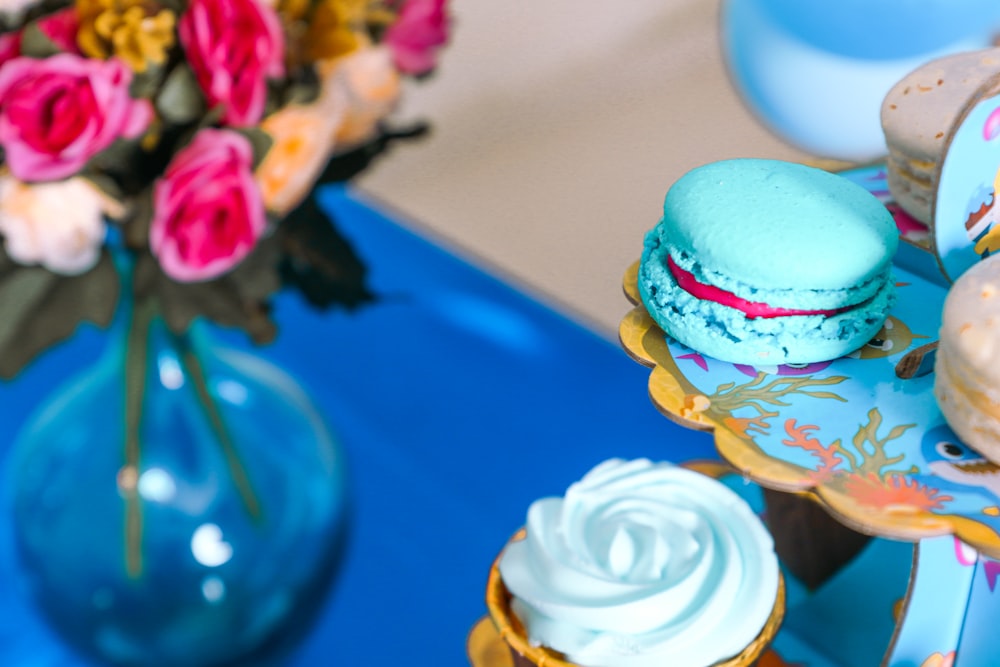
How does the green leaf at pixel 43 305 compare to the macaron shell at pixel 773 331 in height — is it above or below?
below

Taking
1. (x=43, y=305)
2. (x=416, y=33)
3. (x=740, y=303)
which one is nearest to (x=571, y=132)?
(x=416, y=33)

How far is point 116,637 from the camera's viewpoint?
3.49ft

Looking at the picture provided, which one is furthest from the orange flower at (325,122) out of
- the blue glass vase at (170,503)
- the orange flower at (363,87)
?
the blue glass vase at (170,503)

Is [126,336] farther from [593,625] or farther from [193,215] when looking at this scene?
[593,625]

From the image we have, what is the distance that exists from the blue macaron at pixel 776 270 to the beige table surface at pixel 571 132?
0.72ft

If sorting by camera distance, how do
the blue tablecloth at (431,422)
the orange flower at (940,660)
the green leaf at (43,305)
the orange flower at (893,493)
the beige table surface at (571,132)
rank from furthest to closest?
the blue tablecloth at (431,422)
the beige table surface at (571,132)
the green leaf at (43,305)
the orange flower at (940,660)
the orange flower at (893,493)

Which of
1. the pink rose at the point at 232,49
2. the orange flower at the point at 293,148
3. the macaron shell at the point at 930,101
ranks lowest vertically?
the orange flower at the point at 293,148

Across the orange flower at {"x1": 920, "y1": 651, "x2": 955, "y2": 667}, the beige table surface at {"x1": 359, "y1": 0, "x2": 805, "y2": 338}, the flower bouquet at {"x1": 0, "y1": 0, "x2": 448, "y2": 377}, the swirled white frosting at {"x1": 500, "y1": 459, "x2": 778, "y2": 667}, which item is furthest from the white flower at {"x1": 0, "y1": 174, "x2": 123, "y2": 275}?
the orange flower at {"x1": 920, "y1": 651, "x2": 955, "y2": 667}

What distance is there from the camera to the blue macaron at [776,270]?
Answer: 53 cm

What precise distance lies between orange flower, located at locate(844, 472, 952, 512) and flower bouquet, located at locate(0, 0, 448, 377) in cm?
48

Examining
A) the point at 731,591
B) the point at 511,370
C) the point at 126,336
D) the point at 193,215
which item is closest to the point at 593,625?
the point at 731,591

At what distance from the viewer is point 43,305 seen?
2.74 feet

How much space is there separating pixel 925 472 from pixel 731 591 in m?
0.19

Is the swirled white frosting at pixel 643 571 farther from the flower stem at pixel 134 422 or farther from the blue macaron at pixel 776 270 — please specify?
the flower stem at pixel 134 422
